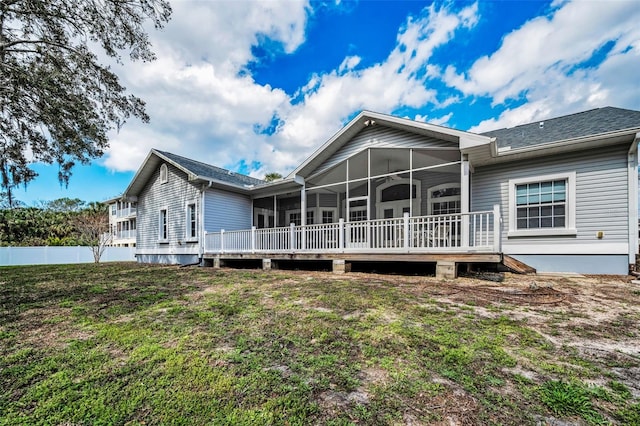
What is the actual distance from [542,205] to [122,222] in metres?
39.9

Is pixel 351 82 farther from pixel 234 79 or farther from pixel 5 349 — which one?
pixel 5 349

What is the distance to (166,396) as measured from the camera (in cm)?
197

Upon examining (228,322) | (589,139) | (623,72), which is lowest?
(228,322)

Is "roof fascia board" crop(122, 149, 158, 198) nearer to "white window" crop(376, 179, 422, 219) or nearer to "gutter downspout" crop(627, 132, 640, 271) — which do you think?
"white window" crop(376, 179, 422, 219)

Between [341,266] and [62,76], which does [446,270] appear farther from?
[62,76]

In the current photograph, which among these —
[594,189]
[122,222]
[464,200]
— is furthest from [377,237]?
[122,222]

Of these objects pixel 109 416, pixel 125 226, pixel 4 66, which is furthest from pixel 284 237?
pixel 125 226

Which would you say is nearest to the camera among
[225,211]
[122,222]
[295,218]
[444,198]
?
[444,198]

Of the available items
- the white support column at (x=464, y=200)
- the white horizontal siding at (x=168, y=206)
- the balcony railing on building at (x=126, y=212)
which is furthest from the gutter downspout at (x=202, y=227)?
the balcony railing on building at (x=126, y=212)

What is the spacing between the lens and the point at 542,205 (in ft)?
24.9

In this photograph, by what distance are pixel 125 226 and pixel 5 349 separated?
119 ft

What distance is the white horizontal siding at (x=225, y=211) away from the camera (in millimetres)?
11836

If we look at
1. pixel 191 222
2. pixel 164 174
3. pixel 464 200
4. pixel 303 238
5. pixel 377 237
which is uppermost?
pixel 164 174

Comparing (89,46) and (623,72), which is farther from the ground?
(623,72)
